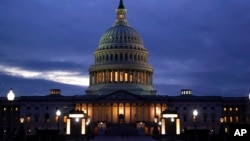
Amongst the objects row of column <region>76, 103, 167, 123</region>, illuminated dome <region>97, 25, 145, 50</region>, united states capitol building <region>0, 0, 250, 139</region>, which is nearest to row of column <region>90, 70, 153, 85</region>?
united states capitol building <region>0, 0, 250, 139</region>

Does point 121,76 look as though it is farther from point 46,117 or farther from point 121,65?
point 46,117

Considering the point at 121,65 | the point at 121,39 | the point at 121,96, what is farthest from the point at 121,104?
the point at 121,39

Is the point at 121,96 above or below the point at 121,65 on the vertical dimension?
below

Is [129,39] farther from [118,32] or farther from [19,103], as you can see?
[19,103]

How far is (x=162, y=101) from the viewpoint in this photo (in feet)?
479

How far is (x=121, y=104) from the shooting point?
475 ft

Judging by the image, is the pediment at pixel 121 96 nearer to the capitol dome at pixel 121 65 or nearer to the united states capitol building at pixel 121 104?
the united states capitol building at pixel 121 104

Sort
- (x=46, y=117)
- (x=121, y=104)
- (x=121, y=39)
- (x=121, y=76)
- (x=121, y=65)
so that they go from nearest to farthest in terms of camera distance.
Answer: (x=121, y=104)
(x=46, y=117)
(x=121, y=65)
(x=121, y=76)
(x=121, y=39)

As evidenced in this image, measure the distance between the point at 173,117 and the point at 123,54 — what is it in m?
84.3

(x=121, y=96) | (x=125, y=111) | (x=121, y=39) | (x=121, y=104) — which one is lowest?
(x=125, y=111)

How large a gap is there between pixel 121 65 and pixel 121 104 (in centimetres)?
1611

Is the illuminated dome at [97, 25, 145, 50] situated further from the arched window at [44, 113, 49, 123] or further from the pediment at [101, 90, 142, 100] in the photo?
the arched window at [44, 113, 49, 123]

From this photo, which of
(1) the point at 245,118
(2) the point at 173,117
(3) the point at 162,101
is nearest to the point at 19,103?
(3) the point at 162,101

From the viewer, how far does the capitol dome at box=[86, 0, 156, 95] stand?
15525cm
